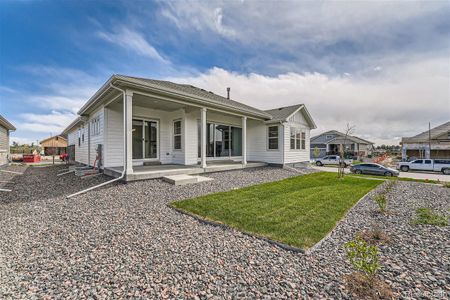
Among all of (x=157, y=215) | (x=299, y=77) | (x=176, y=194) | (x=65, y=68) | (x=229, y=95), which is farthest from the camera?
(x=229, y=95)

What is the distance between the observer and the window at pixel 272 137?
42.2ft

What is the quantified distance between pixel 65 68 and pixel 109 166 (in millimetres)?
6062

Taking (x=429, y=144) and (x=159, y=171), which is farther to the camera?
(x=429, y=144)

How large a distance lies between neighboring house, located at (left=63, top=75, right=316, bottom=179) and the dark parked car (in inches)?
245

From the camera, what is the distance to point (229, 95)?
16578 mm

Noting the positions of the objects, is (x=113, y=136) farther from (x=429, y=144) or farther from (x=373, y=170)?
(x=429, y=144)

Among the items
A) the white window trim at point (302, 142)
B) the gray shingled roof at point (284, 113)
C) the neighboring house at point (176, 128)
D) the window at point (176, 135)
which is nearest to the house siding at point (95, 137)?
the neighboring house at point (176, 128)

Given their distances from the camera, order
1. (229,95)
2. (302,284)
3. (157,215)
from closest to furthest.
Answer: (302,284) → (157,215) → (229,95)

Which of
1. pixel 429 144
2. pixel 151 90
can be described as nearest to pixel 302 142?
pixel 151 90

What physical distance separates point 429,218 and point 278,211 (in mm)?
3278

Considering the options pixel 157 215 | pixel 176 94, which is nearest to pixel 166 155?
pixel 176 94

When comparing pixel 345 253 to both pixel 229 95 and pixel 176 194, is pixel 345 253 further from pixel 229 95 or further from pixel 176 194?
pixel 229 95

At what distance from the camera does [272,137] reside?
13.0 metres

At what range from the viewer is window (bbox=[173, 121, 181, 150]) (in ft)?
34.1
